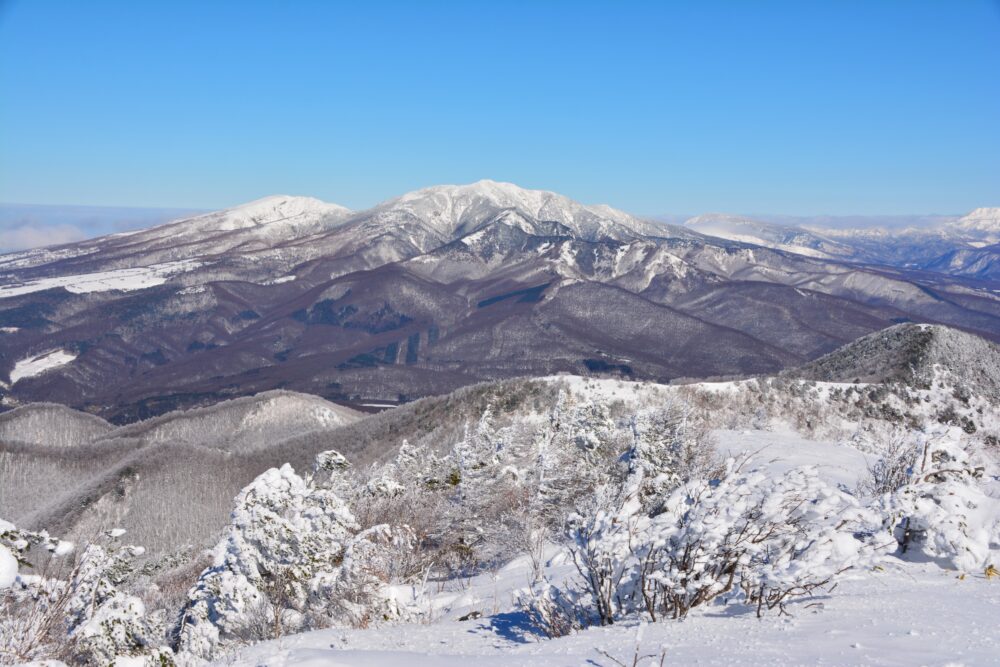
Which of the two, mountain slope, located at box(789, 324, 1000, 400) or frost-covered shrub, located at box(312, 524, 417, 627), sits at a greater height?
mountain slope, located at box(789, 324, 1000, 400)

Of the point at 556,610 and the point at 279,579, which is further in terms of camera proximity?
the point at 279,579

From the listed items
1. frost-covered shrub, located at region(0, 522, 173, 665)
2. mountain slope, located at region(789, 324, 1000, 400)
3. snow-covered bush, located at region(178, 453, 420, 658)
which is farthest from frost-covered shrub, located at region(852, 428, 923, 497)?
mountain slope, located at region(789, 324, 1000, 400)

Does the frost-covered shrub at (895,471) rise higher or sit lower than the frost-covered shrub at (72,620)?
higher

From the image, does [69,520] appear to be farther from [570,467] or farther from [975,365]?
[975,365]

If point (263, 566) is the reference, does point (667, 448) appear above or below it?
above

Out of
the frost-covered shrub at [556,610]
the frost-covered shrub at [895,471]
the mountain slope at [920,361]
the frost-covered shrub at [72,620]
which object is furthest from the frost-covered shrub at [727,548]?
the mountain slope at [920,361]

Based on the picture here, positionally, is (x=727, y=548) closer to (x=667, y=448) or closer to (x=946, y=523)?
(x=946, y=523)

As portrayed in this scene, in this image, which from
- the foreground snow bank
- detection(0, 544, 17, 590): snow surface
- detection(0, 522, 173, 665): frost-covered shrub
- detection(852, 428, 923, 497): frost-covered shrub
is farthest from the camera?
detection(852, 428, 923, 497): frost-covered shrub

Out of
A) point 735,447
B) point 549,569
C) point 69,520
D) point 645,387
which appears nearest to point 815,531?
point 549,569

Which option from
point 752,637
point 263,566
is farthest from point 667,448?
point 752,637

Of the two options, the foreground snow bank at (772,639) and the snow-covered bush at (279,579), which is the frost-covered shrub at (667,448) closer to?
the snow-covered bush at (279,579)

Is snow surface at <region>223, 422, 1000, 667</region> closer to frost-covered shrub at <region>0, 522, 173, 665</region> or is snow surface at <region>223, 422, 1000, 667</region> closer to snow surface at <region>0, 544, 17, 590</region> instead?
frost-covered shrub at <region>0, 522, 173, 665</region>
